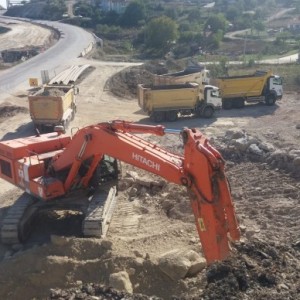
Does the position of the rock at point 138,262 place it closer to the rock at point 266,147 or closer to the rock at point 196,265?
the rock at point 196,265

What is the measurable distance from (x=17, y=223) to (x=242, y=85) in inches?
822

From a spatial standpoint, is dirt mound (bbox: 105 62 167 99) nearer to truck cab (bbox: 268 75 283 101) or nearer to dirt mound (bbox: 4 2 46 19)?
truck cab (bbox: 268 75 283 101)

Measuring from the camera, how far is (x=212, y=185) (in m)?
9.46

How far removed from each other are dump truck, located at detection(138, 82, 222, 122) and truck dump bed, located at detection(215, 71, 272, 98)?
8.01 feet

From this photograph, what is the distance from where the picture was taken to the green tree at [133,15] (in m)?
88.9

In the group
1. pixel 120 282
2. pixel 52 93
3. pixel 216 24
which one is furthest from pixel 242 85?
pixel 216 24

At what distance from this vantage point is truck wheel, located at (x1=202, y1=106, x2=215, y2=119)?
28141 millimetres

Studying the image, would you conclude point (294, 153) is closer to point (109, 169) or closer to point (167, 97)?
point (109, 169)

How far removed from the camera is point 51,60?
5316 cm

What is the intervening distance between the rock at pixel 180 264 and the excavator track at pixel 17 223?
12.6 feet

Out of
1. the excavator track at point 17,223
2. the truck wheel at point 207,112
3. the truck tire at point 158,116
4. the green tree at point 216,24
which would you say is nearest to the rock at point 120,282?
the excavator track at point 17,223

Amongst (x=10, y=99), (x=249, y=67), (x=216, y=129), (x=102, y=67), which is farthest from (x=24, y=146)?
(x=249, y=67)

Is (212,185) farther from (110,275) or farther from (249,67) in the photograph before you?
(249,67)

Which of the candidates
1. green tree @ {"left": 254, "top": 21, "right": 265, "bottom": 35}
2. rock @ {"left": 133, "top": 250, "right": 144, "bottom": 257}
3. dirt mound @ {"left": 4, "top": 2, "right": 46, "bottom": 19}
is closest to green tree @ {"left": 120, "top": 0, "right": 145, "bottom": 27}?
green tree @ {"left": 254, "top": 21, "right": 265, "bottom": 35}
